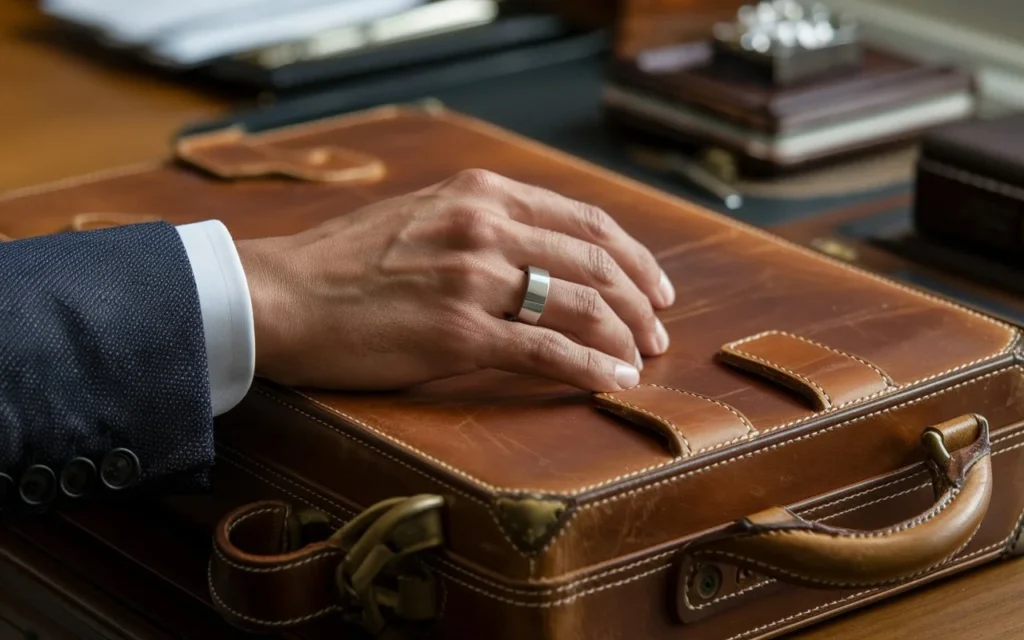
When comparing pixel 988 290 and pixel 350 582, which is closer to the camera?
pixel 350 582

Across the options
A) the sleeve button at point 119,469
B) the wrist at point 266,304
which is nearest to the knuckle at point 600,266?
the wrist at point 266,304

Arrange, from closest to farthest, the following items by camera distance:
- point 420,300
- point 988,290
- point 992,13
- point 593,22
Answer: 1. point 420,300
2. point 988,290
3. point 992,13
4. point 593,22

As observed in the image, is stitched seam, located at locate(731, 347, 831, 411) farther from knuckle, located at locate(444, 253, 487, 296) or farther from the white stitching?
knuckle, located at locate(444, 253, 487, 296)

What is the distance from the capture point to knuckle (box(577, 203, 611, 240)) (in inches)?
44.2

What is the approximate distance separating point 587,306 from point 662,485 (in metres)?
0.17

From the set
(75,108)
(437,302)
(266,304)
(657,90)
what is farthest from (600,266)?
(75,108)

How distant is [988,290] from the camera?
53.8 inches

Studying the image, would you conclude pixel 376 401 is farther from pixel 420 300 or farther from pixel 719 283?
pixel 719 283

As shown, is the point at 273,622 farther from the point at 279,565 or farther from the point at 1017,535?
the point at 1017,535

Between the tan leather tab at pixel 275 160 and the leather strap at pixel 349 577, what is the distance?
496 millimetres

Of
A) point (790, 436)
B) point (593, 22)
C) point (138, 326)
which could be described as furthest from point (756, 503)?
point (593, 22)

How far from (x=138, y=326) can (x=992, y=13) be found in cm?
120

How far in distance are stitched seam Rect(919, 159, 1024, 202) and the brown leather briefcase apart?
0.23 metres

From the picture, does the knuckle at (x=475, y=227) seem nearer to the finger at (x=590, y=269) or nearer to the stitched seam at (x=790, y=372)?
the finger at (x=590, y=269)
